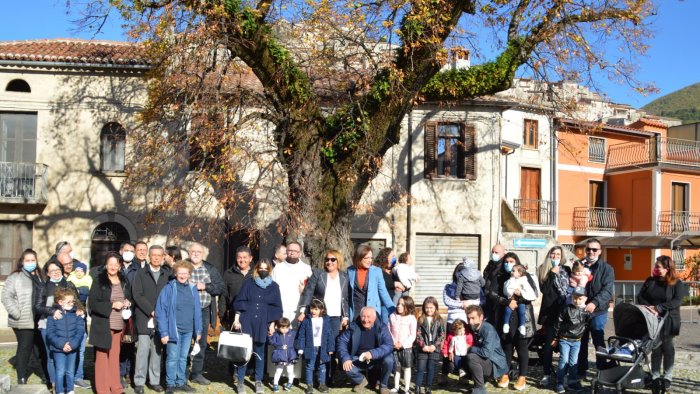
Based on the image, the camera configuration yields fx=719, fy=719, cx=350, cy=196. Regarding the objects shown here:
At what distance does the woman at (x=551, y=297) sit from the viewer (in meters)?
10.5

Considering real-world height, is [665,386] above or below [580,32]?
below

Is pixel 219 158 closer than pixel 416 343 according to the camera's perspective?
No

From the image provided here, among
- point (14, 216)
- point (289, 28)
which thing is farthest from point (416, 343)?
point (14, 216)

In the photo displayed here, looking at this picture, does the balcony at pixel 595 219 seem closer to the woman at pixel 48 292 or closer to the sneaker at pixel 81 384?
the sneaker at pixel 81 384

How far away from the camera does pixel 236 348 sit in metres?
9.85

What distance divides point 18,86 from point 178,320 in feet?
43.6

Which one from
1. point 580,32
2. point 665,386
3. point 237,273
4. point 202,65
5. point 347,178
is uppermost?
point 580,32

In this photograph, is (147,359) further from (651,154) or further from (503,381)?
(651,154)

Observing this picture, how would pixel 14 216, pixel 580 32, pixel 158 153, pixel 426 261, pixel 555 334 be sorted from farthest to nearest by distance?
pixel 426 261, pixel 14 216, pixel 158 153, pixel 580 32, pixel 555 334

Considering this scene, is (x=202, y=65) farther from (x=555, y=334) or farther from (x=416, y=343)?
(x=555, y=334)

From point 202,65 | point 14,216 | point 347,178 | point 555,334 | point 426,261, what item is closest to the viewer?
point 555,334

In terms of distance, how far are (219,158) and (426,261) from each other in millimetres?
9599

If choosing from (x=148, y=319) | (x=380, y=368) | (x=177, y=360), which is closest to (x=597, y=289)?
(x=380, y=368)

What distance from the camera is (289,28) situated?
52.2ft
